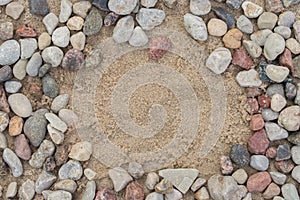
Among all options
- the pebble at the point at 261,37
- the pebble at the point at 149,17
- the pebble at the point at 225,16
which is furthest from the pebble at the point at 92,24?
the pebble at the point at 261,37

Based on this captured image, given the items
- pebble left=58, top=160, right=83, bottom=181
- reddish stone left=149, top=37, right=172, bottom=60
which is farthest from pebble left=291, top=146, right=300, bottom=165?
pebble left=58, top=160, right=83, bottom=181

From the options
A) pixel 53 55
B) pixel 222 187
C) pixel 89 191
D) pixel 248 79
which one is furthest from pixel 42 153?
pixel 248 79

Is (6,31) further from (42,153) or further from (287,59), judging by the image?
(287,59)

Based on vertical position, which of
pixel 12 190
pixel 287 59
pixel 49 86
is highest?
pixel 287 59

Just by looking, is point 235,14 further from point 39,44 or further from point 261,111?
point 39,44

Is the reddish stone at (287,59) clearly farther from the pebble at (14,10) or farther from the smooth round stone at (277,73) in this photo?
the pebble at (14,10)

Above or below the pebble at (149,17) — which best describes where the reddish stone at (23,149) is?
below
